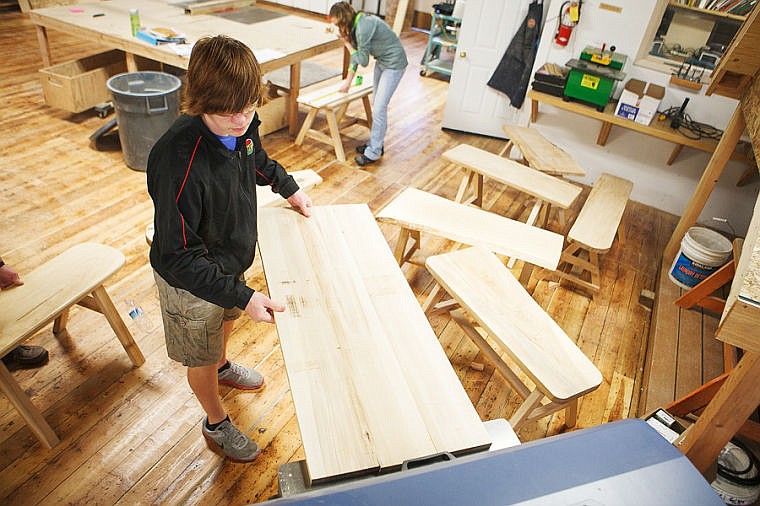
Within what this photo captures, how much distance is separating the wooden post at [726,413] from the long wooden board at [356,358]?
0.87 metres

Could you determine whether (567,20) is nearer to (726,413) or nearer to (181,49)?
(181,49)

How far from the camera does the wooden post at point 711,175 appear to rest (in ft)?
10.2

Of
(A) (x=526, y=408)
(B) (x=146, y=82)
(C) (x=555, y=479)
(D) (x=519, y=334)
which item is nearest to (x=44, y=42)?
(B) (x=146, y=82)

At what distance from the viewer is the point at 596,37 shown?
159 inches

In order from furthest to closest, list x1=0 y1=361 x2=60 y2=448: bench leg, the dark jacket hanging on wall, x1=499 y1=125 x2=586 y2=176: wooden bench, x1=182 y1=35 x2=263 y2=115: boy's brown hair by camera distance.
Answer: the dark jacket hanging on wall
x1=499 y1=125 x2=586 y2=176: wooden bench
x1=0 y1=361 x2=60 y2=448: bench leg
x1=182 y1=35 x2=263 y2=115: boy's brown hair

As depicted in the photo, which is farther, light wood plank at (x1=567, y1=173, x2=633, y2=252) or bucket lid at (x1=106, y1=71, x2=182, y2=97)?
bucket lid at (x1=106, y1=71, x2=182, y2=97)

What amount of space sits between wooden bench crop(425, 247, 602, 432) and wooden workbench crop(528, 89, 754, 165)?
83.7 inches

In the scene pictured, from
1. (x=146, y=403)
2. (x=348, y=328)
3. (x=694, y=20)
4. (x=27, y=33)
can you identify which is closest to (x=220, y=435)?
(x=146, y=403)

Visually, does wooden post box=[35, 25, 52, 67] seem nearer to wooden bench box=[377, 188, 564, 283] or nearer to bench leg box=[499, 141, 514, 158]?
wooden bench box=[377, 188, 564, 283]

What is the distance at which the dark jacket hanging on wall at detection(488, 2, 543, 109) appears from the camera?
4473 mm

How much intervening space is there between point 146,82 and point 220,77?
10.3 ft

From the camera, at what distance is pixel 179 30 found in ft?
13.8

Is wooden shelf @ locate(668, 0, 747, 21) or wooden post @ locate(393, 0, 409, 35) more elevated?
wooden shelf @ locate(668, 0, 747, 21)

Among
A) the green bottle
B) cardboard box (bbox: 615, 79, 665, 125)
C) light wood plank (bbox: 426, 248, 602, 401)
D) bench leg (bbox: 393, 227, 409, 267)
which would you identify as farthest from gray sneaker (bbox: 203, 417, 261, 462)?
cardboard box (bbox: 615, 79, 665, 125)
